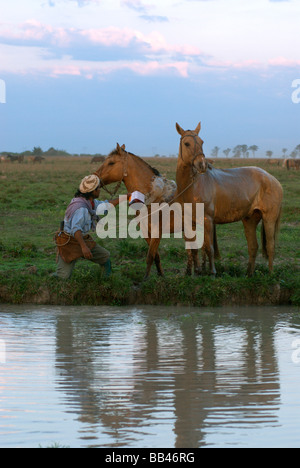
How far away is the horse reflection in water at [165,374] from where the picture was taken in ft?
14.2

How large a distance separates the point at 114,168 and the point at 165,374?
415cm

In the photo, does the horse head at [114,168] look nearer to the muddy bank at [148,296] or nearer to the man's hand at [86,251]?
the man's hand at [86,251]

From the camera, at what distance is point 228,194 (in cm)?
968

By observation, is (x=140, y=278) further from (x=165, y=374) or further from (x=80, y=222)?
(x=165, y=374)

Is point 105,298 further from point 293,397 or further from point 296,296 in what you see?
point 293,397

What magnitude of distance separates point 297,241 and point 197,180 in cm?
455

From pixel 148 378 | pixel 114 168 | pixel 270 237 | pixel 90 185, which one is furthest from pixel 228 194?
pixel 148 378

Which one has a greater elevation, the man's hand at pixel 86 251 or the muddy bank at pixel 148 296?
the man's hand at pixel 86 251

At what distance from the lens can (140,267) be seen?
32.4ft

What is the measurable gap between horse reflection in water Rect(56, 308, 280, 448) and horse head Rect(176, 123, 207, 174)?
181 centimetres

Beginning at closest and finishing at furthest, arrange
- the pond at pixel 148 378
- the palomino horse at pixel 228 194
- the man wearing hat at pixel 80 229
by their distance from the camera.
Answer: the pond at pixel 148 378, the man wearing hat at pixel 80 229, the palomino horse at pixel 228 194

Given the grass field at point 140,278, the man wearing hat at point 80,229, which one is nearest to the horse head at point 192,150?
the man wearing hat at point 80,229

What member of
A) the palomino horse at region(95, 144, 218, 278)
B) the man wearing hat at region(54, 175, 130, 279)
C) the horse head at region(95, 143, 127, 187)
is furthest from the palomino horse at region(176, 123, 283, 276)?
the man wearing hat at region(54, 175, 130, 279)
